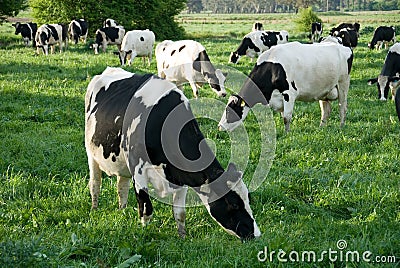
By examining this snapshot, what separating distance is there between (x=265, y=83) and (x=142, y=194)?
5218mm

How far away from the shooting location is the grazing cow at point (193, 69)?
13.8 m

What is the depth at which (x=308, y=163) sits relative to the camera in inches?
307

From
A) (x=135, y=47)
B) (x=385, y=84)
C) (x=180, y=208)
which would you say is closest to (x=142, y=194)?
(x=180, y=208)

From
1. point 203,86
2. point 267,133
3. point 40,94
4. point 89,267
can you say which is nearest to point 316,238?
point 89,267

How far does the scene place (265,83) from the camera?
9883mm

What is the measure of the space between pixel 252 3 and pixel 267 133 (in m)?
115

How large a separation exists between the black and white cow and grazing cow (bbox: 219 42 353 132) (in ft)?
14.3

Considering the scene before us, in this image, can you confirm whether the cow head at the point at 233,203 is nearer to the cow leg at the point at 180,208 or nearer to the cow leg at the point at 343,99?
the cow leg at the point at 180,208

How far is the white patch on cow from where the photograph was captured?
5289mm

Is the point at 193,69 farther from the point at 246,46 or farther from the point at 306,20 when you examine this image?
the point at 306,20

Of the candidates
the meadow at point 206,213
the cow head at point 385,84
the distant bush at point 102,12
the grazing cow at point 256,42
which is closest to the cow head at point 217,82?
the meadow at point 206,213

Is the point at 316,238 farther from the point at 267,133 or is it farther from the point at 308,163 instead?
the point at 267,133

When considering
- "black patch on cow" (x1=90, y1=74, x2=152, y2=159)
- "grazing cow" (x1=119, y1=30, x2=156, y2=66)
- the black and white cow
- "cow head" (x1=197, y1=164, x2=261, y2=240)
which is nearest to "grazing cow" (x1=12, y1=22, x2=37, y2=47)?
"grazing cow" (x1=119, y1=30, x2=156, y2=66)

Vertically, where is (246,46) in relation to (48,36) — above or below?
below
